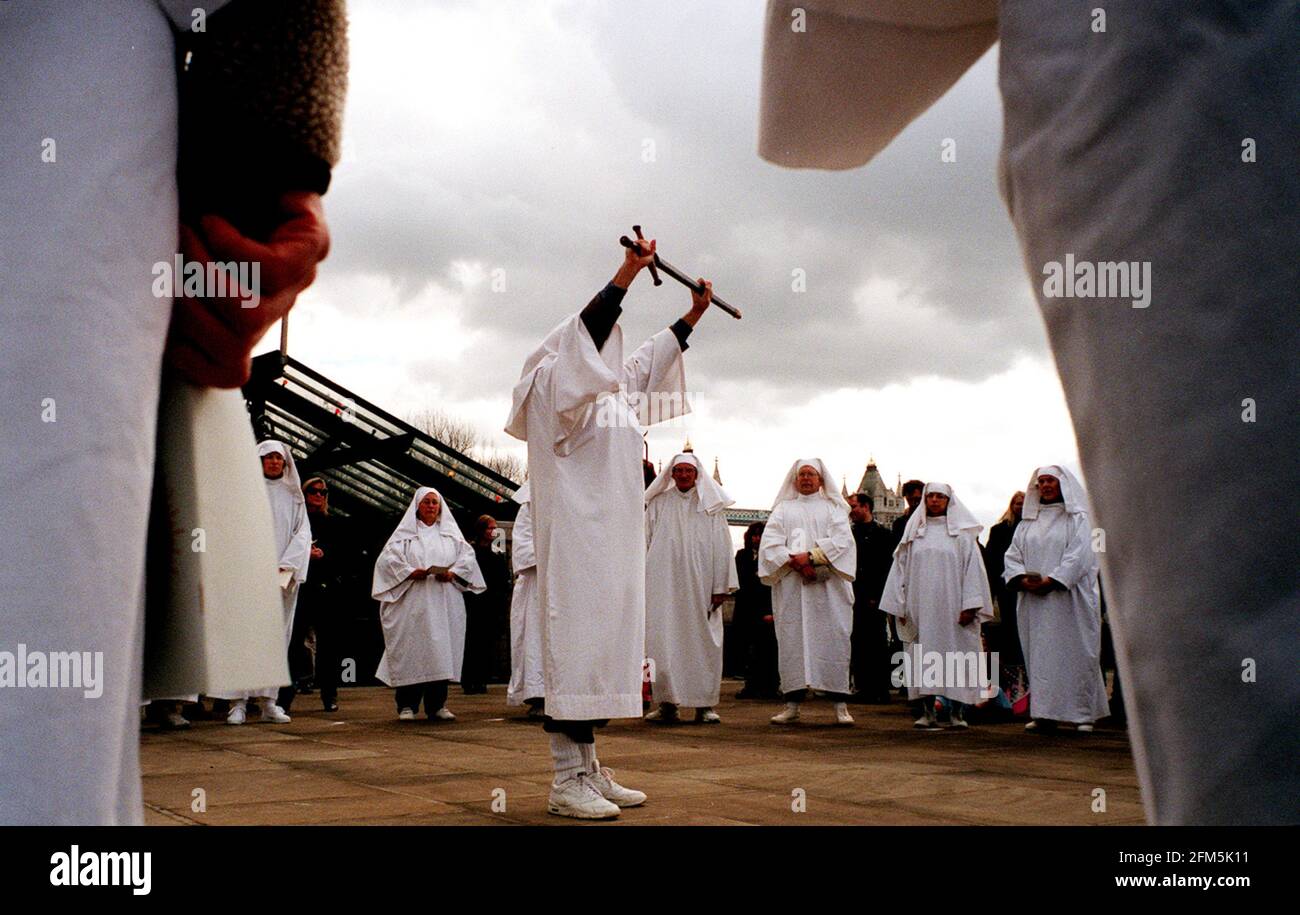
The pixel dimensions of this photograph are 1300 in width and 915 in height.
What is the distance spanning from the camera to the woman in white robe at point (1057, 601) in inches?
320

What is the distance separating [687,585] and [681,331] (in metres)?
4.66

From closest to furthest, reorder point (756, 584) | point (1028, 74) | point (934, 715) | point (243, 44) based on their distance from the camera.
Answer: point (1028, 74)
point (243, 44)
point (934, 715)
point (756, 584)

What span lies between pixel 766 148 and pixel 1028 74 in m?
0.47

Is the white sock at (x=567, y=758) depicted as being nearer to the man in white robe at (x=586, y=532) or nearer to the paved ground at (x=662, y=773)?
the man in white robe at (x=586, y=532)

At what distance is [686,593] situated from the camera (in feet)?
30.5

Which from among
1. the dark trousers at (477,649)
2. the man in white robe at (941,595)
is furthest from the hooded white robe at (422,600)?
the man in white robe at (941,595)

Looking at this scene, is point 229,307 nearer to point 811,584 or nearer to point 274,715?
point 274,715

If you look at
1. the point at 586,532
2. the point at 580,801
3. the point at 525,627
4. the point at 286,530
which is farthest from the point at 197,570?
the point at 525,627

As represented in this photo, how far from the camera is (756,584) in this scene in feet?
41.5

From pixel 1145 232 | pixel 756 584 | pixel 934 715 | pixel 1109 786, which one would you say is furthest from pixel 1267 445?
pixel 756 584

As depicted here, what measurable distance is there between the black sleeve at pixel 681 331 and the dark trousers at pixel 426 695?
4833mm

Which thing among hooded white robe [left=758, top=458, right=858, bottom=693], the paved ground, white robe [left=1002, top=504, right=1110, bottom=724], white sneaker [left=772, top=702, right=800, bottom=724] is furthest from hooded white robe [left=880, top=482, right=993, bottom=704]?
white sneaker [left=772, top=702, right=800, bottom=724]

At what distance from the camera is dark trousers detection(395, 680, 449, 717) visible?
897 centimetres
